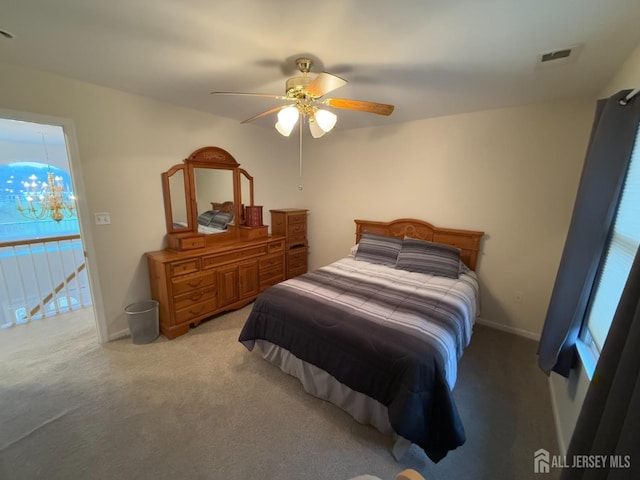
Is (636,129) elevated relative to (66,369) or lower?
elevated

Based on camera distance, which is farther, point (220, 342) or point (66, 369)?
point (220, 342)

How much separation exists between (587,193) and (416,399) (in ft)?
5.37

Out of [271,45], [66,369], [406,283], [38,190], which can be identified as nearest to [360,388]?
[406,283]

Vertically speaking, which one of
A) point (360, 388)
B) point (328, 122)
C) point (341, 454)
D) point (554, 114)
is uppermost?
point (554, 114)

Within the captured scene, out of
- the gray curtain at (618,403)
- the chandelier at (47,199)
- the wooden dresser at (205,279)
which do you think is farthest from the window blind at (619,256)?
the chandelier at (47,199)

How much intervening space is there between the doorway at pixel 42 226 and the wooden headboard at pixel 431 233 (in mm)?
3191

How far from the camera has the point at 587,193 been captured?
1532mm

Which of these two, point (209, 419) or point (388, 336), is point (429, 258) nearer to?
point (388, 336)

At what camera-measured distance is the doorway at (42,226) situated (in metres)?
2.32

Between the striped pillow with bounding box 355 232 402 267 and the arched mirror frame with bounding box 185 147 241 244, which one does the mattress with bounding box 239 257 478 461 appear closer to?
the striped pillow with bounding box 355 232 402 267

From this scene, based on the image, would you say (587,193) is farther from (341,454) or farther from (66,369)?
(66,369)

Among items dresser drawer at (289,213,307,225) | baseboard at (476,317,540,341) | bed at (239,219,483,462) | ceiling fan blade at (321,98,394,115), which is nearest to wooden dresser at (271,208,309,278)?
Answer: dresser drawer at (289,213,307,225)

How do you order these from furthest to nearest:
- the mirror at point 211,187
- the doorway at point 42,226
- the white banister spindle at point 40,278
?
the mirror at point 211,187 → the white banister spindle at point 40,278 → the doorway at point 42,226

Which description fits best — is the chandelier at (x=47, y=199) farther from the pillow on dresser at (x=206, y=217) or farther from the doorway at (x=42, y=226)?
the pillow on dresser at (x=206, y=217)
